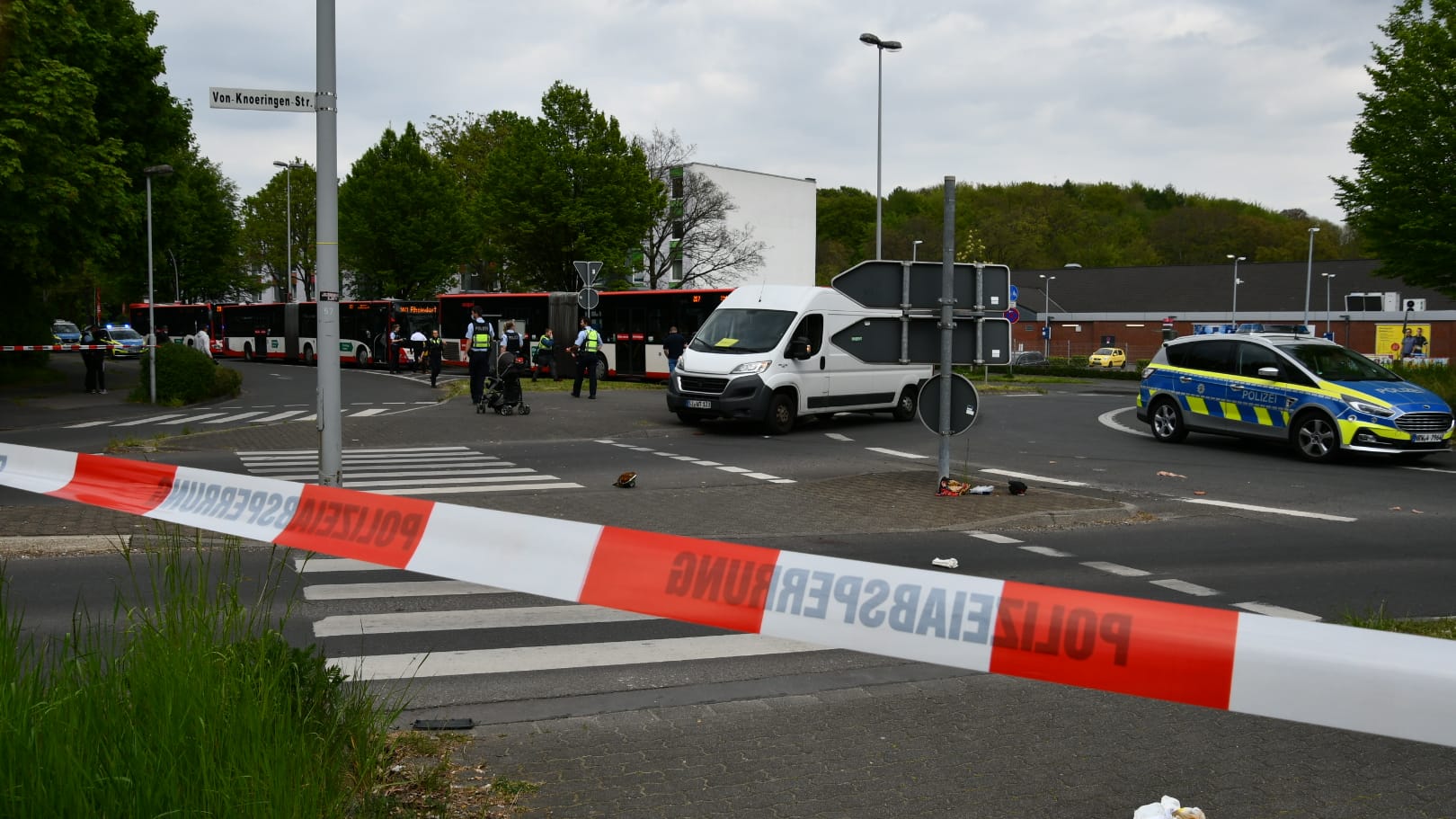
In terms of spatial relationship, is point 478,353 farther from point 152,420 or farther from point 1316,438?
point 1316,438

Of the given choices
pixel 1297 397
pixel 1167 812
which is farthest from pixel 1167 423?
pixel 1167 812

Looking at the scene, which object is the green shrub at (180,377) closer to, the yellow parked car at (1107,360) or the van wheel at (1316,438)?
the van wheel at (1316,438)

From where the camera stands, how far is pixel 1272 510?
42.1 ft

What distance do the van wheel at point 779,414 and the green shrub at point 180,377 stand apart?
15.3 meters

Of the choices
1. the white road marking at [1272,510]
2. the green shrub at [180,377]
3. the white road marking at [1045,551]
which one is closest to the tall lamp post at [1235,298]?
the green shrub at [180,377]

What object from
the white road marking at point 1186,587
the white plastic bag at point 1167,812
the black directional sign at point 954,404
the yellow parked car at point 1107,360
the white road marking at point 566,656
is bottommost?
the yellow parked car at point 1107,360

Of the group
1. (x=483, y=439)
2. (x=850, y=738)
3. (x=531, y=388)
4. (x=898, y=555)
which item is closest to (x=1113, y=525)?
(x=898, y=555)

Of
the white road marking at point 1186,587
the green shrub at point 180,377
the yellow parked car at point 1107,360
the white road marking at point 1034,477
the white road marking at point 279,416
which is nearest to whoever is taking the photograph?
the white road marking at point 1186,587

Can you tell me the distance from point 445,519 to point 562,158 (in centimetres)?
6040

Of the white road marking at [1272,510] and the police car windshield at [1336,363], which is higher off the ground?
the police car windshield at [1336,363]

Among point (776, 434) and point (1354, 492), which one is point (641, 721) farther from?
point (776, 434)

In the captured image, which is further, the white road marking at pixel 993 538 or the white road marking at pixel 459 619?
the white road marking at pixel 993 538

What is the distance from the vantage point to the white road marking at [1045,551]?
980 cm

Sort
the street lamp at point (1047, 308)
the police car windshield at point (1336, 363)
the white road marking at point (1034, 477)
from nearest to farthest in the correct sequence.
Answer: the white road marking at point (1034, 477)
the police car windshield at point (1336, 363)
the street lamp at point (1047, 308)
